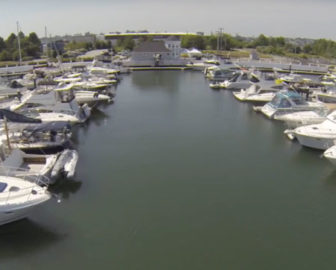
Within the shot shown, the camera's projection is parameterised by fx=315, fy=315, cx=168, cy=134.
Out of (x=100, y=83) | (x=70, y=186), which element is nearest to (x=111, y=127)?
(x=70, y=186)

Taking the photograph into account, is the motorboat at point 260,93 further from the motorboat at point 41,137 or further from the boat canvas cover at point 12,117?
the boat canvas cover at point 12,117

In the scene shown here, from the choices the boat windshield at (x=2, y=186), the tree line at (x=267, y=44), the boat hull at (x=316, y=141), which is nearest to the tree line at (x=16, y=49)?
the tree line at (x=267, y=44)


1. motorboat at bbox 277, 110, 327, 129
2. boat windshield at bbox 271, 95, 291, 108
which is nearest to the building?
boat windshield at bbox 271, 95, 291, 108

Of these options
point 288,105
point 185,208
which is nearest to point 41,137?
point 185,208

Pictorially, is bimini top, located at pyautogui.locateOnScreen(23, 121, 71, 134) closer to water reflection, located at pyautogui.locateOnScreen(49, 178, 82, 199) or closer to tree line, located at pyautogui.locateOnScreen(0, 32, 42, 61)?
water reflection, located at pyautogui.locateOnScreen(49, 178, 82, 199)

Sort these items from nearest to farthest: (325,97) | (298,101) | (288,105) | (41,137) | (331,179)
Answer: (331,179), (41,137), (288,105), (298,101), (325,97)

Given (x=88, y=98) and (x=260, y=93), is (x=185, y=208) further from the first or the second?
(x=260, y=93)
